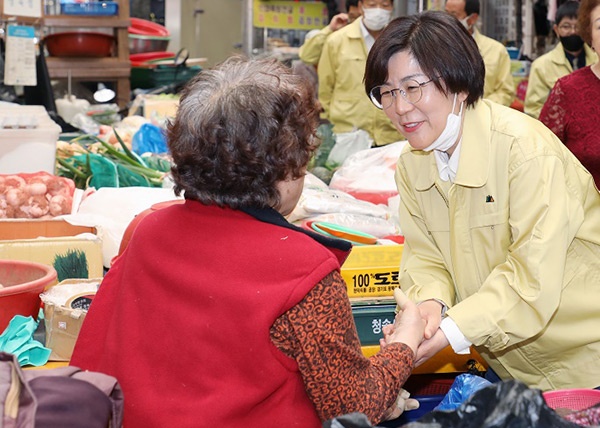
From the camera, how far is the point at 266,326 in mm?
1618

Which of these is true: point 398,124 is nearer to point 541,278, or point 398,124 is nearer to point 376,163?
point 541,278

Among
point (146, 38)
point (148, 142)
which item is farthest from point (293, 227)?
point (146, 38)

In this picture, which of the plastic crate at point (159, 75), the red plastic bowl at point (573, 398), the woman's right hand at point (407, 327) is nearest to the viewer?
the red plastic bowl at point (573, 398)

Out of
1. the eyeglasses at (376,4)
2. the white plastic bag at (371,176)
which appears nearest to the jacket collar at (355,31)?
the eyeglasses at (376,4)

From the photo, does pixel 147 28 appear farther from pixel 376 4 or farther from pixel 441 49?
pixel 441 49

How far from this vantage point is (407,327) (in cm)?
211

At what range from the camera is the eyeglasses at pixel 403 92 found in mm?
2199

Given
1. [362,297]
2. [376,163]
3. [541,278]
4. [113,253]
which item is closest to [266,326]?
[541,278]

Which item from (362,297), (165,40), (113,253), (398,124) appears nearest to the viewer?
(398,124)

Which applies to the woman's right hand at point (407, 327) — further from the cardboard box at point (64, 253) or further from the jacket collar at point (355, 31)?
the jacket collar at point (355, 31)

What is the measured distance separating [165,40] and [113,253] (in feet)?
17.4

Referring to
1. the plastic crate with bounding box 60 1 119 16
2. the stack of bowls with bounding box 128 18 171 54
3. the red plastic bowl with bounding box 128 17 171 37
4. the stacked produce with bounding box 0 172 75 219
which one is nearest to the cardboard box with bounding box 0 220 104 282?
the stacked produce with bounding box 0 172 75 219

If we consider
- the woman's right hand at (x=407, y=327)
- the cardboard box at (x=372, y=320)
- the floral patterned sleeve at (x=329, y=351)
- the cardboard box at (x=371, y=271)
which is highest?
the floral patterned sleeve at (x=329, y=351)

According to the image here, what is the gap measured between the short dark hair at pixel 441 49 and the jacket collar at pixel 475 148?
0.16ft
